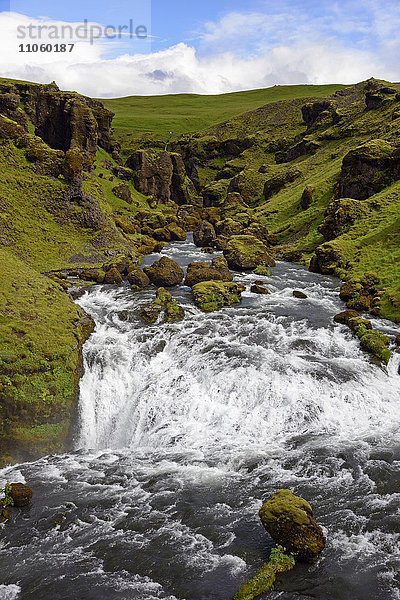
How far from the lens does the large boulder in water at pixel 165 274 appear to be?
44438 millimetres

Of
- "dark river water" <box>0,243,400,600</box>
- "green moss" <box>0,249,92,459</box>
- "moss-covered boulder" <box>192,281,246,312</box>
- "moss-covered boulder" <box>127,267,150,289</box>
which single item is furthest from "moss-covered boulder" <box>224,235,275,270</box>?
"green moss" <box>0,249,92,459</box>

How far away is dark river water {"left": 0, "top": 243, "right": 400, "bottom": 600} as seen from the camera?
1537cm

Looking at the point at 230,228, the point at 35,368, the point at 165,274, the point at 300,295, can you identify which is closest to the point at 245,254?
the point at 300,295

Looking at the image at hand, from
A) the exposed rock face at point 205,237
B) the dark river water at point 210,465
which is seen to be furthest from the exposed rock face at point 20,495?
the exposed rock face at point 205,237

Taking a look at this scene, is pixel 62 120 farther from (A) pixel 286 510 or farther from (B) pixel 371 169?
(A) pixel 286 510

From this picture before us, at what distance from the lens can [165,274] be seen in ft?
146

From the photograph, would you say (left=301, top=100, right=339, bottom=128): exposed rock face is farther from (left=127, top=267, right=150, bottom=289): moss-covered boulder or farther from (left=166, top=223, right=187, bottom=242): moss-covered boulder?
(left=127, top=267, right=150, bottom=289): moss-covered boulder

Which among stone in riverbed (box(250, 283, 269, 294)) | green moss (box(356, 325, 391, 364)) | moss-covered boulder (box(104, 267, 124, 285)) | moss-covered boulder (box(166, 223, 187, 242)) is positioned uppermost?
moss-covered boulder (box(166, 223, 187, 242))

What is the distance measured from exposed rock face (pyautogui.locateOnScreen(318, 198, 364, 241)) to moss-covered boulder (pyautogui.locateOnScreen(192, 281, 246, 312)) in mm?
25128

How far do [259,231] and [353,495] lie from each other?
58.1 m

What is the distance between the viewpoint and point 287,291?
148ft

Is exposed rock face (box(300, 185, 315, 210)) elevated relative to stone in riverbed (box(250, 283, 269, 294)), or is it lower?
elevated

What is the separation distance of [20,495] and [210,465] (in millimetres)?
8186

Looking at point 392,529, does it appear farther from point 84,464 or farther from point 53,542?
point 84,464
